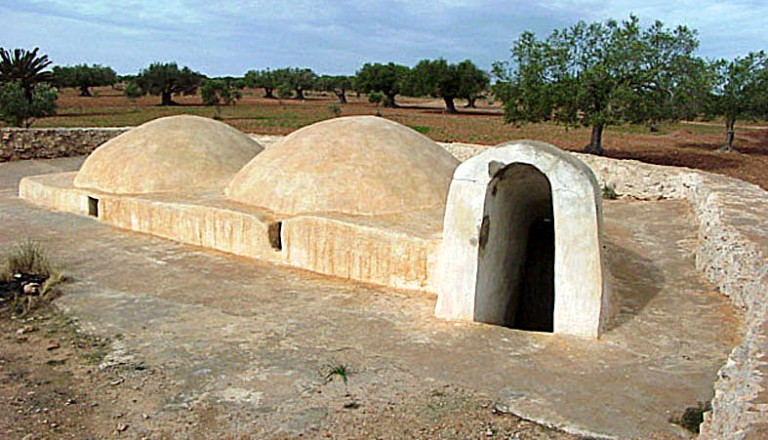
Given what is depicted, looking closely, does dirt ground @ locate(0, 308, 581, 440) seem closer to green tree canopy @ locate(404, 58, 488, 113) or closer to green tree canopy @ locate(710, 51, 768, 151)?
green tree canopy @ locate(710, 51, 768, 151)

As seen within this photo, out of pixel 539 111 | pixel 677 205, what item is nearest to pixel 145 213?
pixel 677 205

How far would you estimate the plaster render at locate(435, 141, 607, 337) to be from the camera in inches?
291

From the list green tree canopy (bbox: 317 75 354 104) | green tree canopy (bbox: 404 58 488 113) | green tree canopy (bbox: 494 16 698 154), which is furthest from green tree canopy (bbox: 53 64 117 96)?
green tree canopy (bbox: 494 16 698 154)

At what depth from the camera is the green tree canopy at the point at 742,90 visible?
2834cm

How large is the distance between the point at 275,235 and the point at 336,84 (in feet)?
223

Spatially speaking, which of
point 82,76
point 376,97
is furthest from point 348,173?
point 82,76

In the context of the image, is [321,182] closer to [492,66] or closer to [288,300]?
[288,300]

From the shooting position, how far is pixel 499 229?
8703mm

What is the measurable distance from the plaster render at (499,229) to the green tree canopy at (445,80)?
1877 inches

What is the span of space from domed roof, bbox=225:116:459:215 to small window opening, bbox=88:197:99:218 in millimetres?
3234

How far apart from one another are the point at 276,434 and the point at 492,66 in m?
20.8

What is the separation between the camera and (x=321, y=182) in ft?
36.1

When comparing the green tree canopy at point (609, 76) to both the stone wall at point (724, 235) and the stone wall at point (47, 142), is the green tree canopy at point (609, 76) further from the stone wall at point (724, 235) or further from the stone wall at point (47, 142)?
the stone wall at point (47, 142)

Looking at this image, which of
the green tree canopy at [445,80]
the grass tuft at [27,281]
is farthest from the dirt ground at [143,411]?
the green tree canopy at [445,80]
